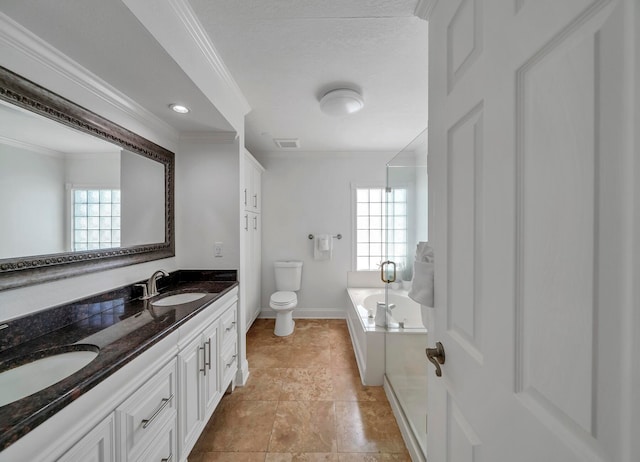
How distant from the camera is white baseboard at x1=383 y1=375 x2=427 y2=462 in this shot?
141 cm

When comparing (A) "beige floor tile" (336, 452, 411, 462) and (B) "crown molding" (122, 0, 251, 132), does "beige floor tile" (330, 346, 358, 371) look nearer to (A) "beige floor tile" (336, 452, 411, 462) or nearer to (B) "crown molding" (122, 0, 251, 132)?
(A) "beige floor tile" (336, 452, 411, 462)

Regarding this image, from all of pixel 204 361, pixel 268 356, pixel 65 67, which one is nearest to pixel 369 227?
pixel 268 356

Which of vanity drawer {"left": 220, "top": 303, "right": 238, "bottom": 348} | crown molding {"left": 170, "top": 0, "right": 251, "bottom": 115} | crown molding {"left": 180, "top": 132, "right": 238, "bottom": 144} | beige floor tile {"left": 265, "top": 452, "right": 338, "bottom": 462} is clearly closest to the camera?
crown molding {"left": 170, "top": 0, "right": 251, "bottom": 115}

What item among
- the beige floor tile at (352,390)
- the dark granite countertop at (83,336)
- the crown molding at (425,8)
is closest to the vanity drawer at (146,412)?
the dark granite countertop at (83,336)

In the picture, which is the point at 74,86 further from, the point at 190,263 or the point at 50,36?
the point at 190,263

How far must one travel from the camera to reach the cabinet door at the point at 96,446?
30.1 inches

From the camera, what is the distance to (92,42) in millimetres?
1104

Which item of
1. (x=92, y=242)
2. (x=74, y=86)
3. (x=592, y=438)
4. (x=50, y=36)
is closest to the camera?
(x=592, y=438)

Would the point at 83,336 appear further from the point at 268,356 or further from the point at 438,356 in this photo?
the point at 268,356

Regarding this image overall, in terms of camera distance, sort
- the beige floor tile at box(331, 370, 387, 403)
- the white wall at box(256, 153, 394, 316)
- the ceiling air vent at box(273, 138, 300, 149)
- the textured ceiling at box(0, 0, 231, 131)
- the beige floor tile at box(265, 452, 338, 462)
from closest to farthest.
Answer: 1. the textured ceiling at box(0, 0, 231, 131)
2. the beige floor tile at box(265, 452, 338, 462)
3. the beige floor tile at box(331, 370, 387, 403)
4. the ceiling air vent at box(273, 138, 300, 149)
5. the white wall at box(256, 153, 394, 316)

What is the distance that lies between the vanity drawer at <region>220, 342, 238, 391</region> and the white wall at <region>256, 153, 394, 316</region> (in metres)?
1.60

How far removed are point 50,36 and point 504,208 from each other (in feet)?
5.88

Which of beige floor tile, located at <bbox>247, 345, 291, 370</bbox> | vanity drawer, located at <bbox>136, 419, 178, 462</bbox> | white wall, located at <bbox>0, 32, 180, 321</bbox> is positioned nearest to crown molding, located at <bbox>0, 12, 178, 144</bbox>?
white wall, located at <bbox>0, 32, 180, 321</bbox>

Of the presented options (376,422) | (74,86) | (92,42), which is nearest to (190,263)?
(74,86)
